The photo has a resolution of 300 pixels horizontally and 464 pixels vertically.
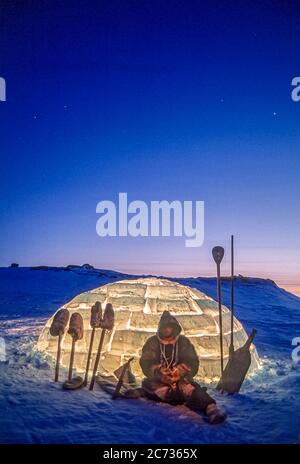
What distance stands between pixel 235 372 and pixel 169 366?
1146 millimetres

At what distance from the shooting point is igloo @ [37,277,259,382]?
5.98 metres

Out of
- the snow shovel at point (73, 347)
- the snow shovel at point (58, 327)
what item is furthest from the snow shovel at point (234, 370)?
the snow shovel at point (58, 327)

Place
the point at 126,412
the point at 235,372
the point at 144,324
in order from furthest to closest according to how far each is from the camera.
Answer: the point at 144,324 < the point at 235,372 < the point at 126,412

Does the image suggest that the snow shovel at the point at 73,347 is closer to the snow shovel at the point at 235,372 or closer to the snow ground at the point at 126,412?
the snow ground at the point at 126,412

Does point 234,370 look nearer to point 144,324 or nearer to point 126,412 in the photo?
point 144,324

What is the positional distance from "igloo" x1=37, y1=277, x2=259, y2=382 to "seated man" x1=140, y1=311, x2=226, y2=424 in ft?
2.54

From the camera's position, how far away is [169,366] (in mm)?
5090

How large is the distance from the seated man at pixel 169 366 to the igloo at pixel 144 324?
77 cm

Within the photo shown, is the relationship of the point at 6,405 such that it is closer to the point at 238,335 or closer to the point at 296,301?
the point at 238,335

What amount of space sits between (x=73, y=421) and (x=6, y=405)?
110cm

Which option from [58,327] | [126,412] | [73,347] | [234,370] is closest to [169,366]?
[126,412]
